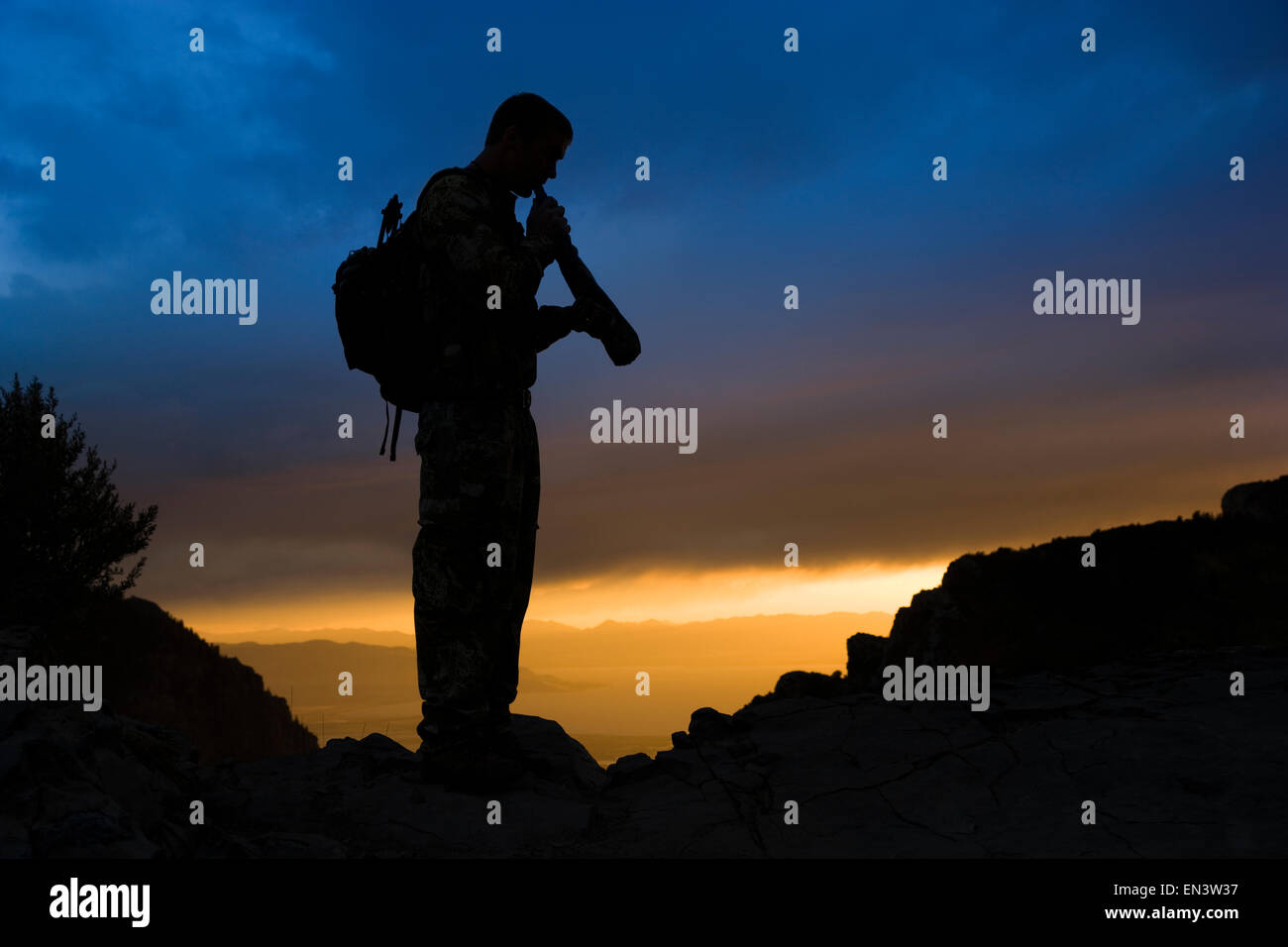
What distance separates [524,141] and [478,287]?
986 mm

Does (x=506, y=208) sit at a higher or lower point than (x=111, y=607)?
higher

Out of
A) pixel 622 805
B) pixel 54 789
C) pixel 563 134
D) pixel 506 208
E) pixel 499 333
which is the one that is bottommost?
pixel 622 805

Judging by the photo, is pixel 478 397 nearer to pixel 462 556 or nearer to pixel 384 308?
pixel 384 308

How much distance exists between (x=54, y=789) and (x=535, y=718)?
322 cm

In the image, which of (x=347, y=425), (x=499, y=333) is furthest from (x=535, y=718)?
(x=499, y=333)

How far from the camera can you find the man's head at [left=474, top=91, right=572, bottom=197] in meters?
4.70

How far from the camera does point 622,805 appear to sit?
4582 millimetres

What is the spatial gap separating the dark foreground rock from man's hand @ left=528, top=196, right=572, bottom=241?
9.92ft

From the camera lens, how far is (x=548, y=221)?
15.6ft

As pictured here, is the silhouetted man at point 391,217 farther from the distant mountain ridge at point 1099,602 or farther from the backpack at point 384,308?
the distant mountain ridge at point 1099,602

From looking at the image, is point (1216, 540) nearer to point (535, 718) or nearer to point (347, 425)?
point (535, 718)

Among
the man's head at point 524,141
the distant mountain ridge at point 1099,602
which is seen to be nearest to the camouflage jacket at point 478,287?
the man's head at point 524,141

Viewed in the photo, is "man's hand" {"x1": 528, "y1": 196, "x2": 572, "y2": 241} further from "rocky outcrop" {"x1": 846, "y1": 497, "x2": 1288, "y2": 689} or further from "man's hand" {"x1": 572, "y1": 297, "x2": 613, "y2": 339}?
"rocky outcrop" {"x1": 846, "y1": 497, "x2": 1288, "y2": 689}

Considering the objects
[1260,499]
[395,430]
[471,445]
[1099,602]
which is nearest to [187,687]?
[395,430]
